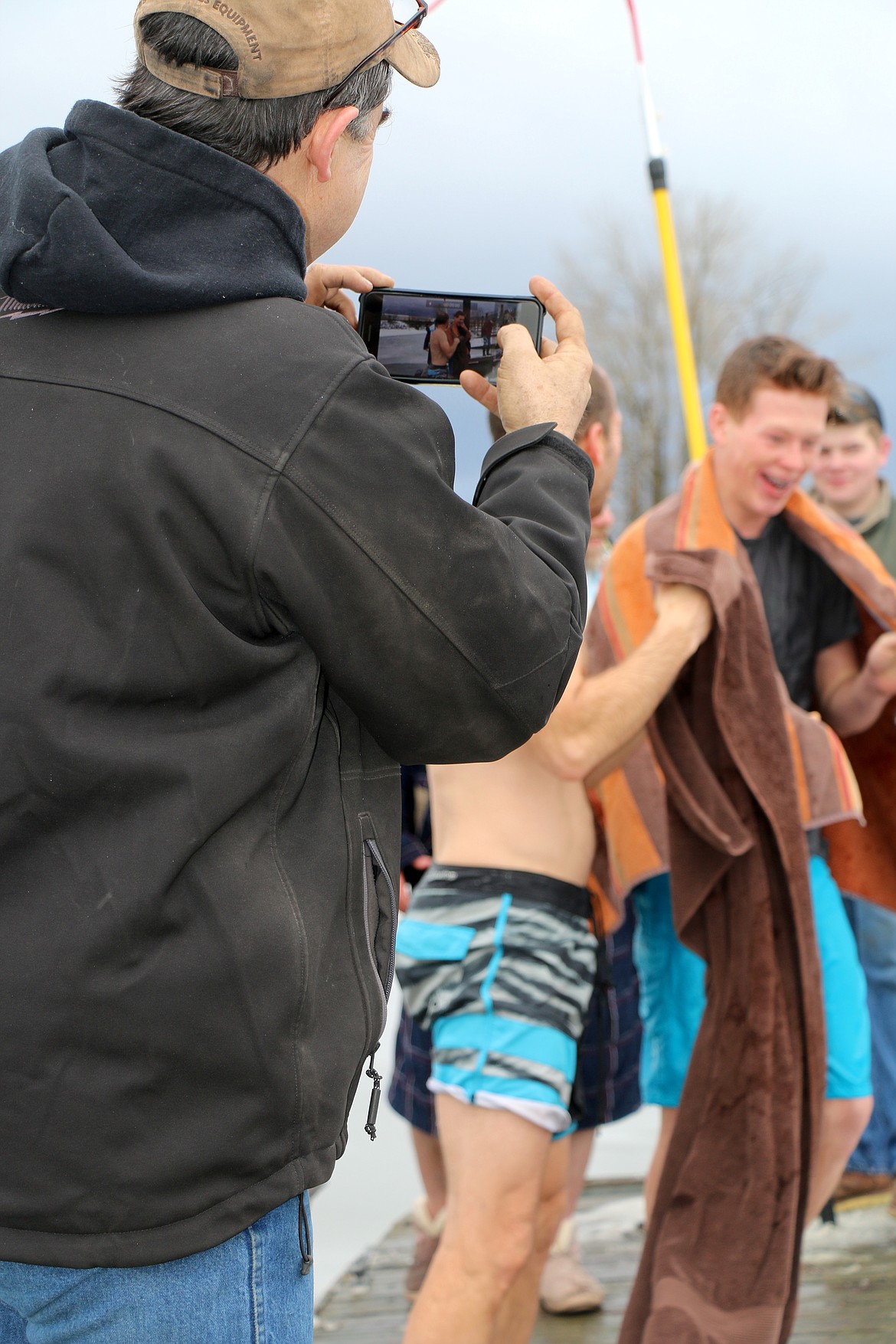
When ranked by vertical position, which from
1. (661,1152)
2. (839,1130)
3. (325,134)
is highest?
(325,134)

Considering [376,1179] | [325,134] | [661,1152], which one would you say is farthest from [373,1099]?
[376,1179]

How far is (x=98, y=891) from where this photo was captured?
1.09 m

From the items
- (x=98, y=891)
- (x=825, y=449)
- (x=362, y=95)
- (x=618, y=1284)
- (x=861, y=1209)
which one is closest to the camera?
(x=98, y=891)

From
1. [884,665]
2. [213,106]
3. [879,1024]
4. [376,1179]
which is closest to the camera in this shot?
[213,106]

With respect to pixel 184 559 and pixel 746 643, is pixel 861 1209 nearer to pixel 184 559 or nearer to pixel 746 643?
pixel 746 643

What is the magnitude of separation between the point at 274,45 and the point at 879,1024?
3.81 metres

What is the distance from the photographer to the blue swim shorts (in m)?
3.12

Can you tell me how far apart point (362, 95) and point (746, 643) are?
1.82m

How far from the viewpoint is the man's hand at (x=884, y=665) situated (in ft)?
10.8

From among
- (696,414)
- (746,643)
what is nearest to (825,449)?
(696,414)

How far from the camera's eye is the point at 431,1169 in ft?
11.1

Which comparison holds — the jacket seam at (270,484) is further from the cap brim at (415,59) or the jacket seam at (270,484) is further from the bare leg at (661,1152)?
the bare leg at (661,1152)

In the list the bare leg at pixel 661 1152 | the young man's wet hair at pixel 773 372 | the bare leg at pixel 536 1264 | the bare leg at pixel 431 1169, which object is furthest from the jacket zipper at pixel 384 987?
the young man's wet hair at pixel 773 372

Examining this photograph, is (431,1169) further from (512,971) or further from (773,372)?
(773,372)
